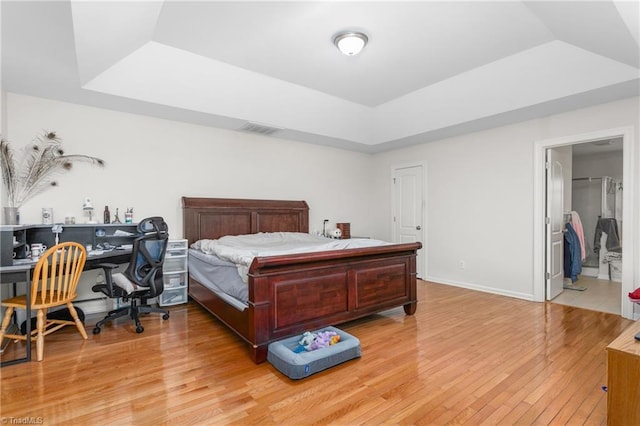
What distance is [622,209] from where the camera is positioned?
13.5 feet

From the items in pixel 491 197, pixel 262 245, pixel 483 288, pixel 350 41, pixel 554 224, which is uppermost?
pixel 350 41

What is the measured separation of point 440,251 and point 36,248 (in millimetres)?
5348

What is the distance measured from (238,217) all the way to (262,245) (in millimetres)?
918

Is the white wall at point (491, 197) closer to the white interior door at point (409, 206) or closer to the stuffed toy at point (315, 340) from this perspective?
the white interior door at point (409, 206)

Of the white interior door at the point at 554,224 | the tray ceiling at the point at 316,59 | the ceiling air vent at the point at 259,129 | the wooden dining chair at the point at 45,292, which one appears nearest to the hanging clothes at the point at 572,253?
the white interior door at the point at 554,224

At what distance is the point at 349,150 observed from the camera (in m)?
6.23

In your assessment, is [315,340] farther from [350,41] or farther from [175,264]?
[350,41]

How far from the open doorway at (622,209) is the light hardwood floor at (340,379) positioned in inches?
22.3

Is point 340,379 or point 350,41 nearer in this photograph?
point 340,379

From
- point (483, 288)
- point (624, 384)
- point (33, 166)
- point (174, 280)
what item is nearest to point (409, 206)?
point (483, 288)

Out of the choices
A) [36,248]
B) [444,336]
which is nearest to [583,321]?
[444,336]

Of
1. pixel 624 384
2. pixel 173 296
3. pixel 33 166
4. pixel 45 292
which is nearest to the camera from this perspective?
pixel 624 384

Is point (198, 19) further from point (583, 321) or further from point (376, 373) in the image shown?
point (583, 321)

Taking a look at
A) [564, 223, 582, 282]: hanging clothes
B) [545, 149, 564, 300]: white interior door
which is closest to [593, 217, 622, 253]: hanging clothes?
[564, 223, 582, 282]: hanging clothes
